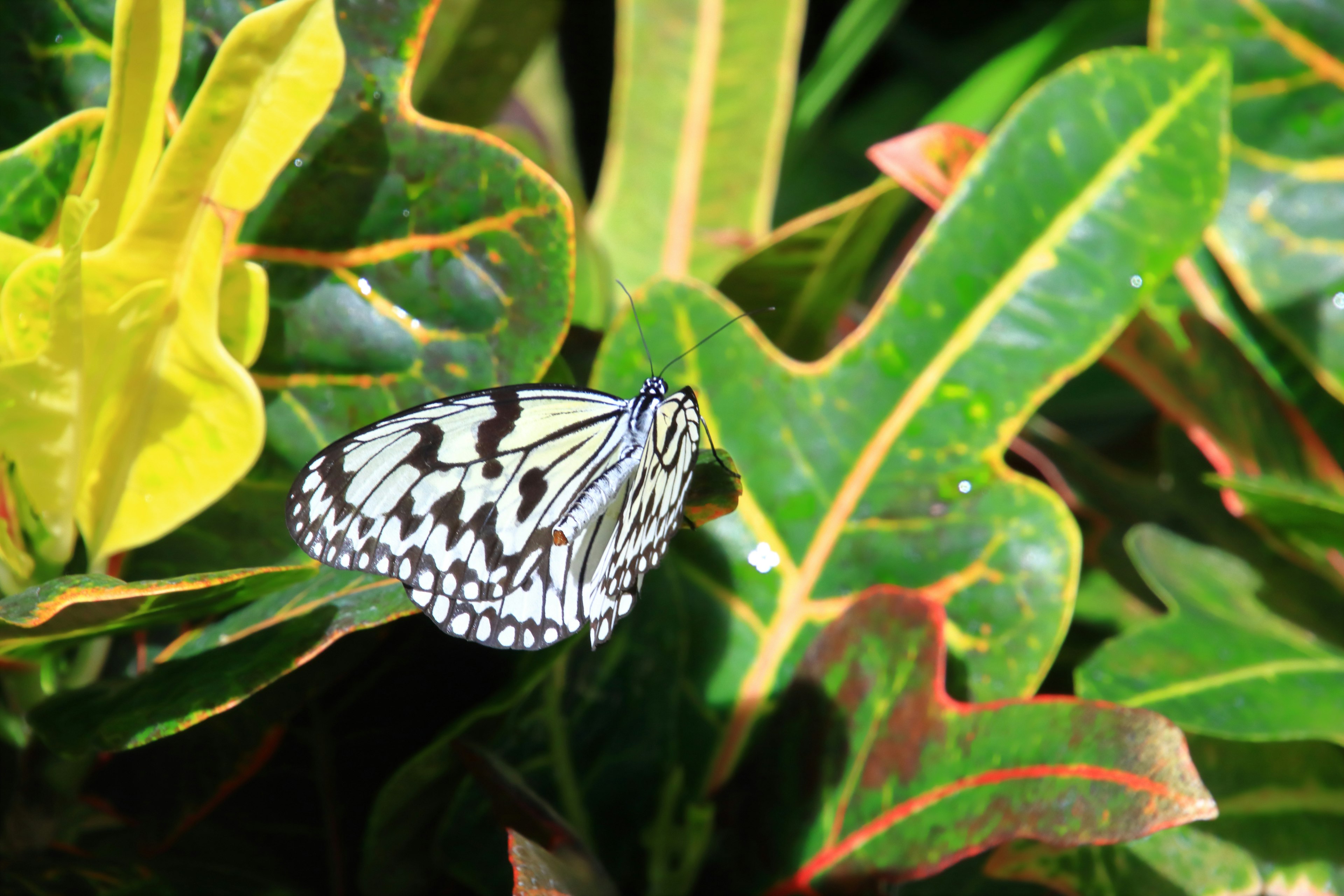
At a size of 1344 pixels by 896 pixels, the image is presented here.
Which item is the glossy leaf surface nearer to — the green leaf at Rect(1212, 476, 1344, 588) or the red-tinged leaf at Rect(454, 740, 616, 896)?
the green leaf at Rect(1212, 476, 1344, 588)

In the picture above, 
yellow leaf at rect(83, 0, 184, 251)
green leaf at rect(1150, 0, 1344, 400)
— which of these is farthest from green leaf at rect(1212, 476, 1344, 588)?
yellow leaf at rect(83, 0, 184, 251)

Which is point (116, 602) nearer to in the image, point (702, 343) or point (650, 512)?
point (650, 512)

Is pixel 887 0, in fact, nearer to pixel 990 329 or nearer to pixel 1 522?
pixel 990 329

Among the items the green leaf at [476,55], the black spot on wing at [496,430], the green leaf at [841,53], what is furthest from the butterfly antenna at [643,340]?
the green leaf at [841,53]

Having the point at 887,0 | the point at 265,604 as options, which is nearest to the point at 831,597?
the point at 265,604

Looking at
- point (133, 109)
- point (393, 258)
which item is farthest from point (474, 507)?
point (133, 109)

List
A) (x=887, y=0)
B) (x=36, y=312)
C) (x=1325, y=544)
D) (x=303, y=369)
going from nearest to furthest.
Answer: (x=36, y=312), (x=303, y=369), (x=1325, y=544), (x=887, y=0)

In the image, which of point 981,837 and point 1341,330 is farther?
point 1341,330
